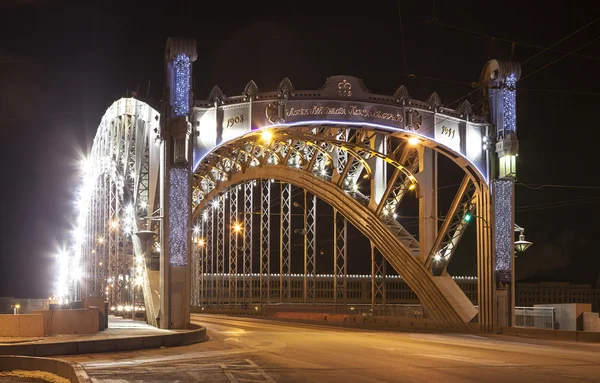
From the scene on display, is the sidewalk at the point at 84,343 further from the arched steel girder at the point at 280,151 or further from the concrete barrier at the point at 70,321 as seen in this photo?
the arched steel girder at the point at 280,151

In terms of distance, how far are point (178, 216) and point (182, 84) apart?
474 cm

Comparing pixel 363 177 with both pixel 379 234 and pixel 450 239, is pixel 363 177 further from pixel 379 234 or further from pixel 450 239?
pixel 450 239

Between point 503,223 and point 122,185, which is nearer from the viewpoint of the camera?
point 503,223

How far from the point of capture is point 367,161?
38.6m

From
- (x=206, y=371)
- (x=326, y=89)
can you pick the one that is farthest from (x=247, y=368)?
(x=326, y=89)

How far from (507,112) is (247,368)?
20.3m

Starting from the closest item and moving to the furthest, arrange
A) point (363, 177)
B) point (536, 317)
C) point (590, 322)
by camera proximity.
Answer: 1. point (590, 322)
2. point (536, 317)
3. point (363, 177)

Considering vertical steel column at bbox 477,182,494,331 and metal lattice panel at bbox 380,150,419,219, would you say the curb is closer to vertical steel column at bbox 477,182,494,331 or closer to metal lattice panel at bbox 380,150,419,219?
vertical steel column at bbox 477,182,494,331

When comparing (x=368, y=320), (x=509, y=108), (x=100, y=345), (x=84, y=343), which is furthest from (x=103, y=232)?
(x=84, y=343)

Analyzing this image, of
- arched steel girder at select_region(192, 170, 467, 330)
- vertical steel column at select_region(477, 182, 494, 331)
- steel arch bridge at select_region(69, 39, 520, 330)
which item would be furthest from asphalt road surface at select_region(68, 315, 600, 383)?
arched steel girder at select_region(192, 170, 467, 330)

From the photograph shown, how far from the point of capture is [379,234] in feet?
127

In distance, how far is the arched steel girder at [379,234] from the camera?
113ft

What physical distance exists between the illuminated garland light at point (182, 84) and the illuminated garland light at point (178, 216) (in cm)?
220

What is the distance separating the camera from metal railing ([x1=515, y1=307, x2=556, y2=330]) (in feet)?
99.6
